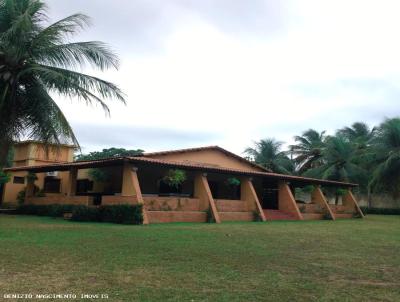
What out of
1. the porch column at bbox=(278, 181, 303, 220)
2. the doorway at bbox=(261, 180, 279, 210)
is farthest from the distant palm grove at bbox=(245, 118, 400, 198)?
the porch column at bbox=(278, 181, 303, 220)

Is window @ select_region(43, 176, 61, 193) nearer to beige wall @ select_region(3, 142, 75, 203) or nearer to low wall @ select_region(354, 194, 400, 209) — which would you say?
beige wall @ select_region(3, 142, 75, 203)

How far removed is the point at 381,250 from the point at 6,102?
1138 centimetres

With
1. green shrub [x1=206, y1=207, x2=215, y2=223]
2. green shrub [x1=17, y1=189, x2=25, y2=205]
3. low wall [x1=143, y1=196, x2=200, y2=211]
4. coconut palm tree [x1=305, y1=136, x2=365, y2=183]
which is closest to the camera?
low wall [x1=143, y1=196, x2=200, y2=211]

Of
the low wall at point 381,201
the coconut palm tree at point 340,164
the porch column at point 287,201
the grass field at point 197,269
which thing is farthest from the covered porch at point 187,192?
the low wall at point 381,201

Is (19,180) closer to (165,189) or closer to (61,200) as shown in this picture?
(61,200)

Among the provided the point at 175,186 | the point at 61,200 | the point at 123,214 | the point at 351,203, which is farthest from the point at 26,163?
the point at 351,203

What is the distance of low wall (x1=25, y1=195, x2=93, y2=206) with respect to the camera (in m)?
18.3

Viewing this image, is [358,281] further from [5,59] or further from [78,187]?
[78,187]

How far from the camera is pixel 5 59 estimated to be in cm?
1279

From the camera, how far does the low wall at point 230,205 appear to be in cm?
1906

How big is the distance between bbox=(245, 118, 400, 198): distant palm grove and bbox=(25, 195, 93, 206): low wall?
21.1 meters

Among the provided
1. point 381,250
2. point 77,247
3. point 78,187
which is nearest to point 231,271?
point 77,247

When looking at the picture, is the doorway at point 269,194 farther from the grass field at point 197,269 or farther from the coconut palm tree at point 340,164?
the grass field at point 197,269

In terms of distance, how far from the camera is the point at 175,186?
2244cm
